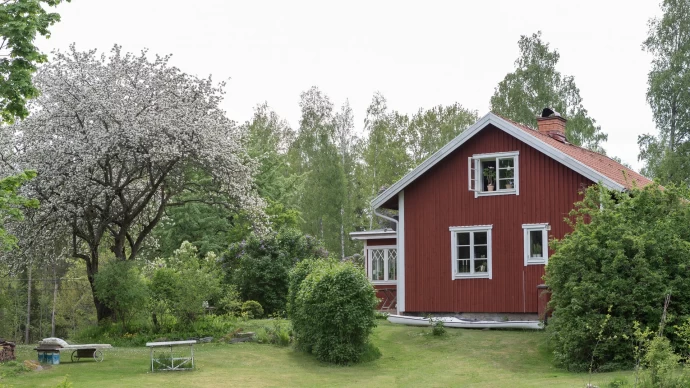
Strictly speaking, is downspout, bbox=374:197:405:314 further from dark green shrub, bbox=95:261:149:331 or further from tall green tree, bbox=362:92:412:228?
tall green tree, bbox=362:92:412:228

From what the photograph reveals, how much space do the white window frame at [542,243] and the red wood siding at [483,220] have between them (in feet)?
0.44

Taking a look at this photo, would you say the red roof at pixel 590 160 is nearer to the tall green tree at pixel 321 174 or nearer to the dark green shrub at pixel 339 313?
the dark green shrub at pixel 339 313

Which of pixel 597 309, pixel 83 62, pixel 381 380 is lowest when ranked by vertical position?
pixel 381 380

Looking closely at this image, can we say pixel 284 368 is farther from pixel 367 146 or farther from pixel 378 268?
pixel 367 146

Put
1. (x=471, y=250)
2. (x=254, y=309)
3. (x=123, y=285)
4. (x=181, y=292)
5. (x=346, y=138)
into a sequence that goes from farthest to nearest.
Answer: (x=346, y=138), (x=254, y=309), (x=471, y=250), (x=181, y=292), (x=123, y=285)

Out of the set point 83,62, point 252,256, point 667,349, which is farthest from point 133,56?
point 667,349

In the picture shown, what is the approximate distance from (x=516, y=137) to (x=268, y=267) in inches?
427

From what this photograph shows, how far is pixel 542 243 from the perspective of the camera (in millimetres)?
24125

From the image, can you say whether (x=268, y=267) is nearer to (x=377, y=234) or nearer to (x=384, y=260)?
(x=377, y=234)

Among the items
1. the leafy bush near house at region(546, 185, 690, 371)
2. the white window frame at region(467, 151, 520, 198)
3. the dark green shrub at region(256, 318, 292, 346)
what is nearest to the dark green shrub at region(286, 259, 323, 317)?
the dark green shrub at region(256, 318, 292, 346)

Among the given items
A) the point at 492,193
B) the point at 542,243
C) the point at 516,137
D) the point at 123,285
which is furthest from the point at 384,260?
the point at 123,285

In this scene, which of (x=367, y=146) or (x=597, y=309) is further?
(x=367, y=146)

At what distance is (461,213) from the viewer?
1000 inches

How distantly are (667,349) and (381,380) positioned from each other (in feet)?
19.1
